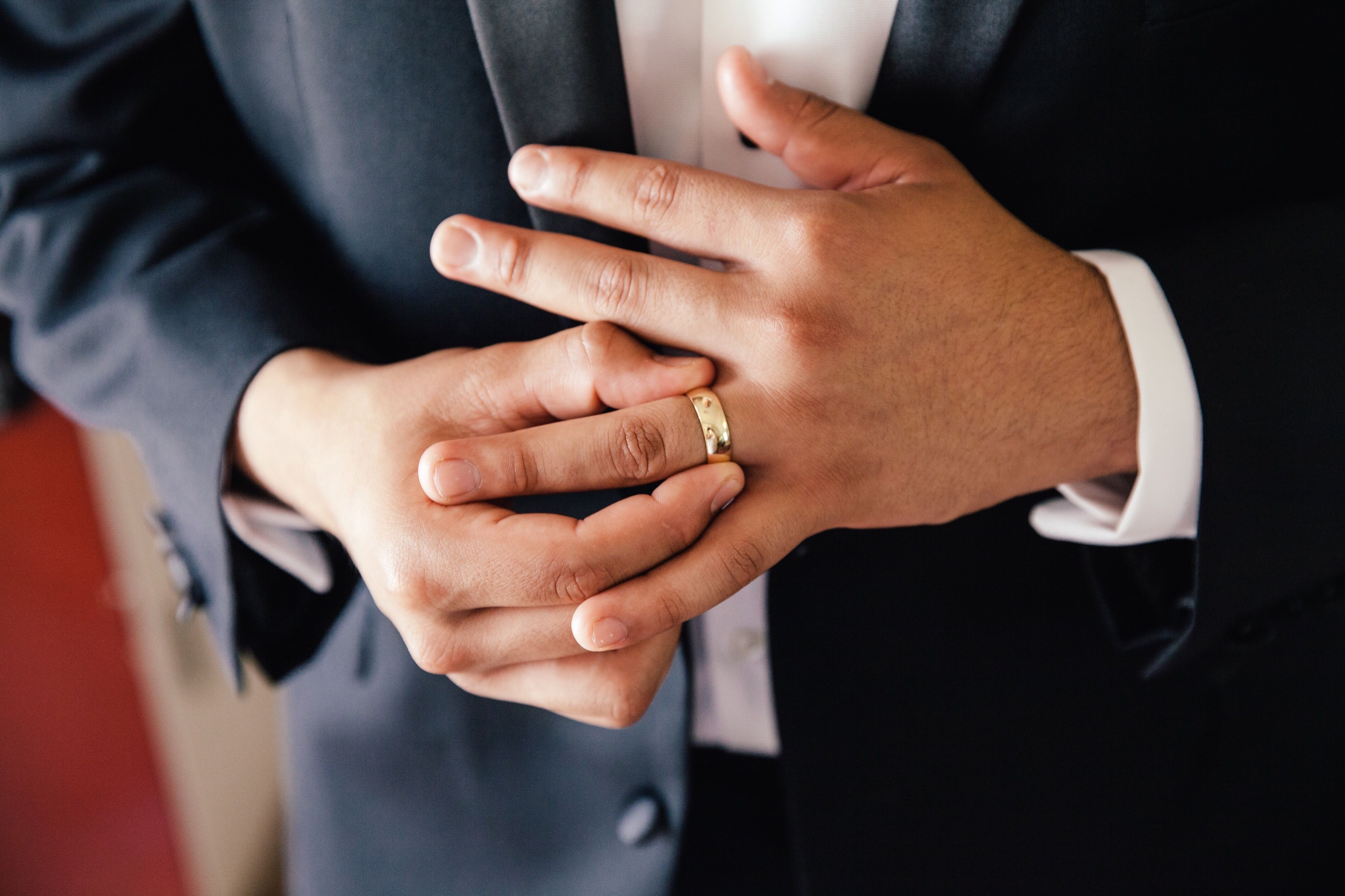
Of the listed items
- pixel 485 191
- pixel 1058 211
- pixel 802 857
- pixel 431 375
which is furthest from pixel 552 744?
pixel 1058 211

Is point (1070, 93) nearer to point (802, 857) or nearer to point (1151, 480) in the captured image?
point (1151, 480)

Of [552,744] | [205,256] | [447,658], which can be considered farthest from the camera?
[552,744]

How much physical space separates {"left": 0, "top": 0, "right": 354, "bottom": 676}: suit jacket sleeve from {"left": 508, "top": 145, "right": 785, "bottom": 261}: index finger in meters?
0.32

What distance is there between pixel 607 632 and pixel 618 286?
28 cm

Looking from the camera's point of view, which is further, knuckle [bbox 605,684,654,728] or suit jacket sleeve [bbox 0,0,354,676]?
suit jacket sleeve [bbox 0,0,354,676]

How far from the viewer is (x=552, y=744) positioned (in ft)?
3.09

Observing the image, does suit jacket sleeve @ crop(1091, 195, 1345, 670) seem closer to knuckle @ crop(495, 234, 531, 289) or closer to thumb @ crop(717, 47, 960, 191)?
thumb @ crop(717, 47, 960, 191)

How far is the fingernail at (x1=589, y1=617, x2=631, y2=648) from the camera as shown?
0.59m

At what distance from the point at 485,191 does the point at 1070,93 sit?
0.53 m

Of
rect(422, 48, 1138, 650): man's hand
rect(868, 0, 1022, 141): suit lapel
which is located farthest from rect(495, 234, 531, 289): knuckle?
rect(868, 0, 1022, 141): suit lapel

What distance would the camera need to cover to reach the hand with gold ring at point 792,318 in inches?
24.0

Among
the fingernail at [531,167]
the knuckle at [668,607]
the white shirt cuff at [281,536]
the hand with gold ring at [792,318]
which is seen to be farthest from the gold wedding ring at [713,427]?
the white shirt cuff at [281,536]

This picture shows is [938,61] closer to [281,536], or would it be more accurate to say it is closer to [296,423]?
[296,423]

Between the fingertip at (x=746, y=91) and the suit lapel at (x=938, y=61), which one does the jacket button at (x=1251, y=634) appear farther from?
the fingertip at (x=746, y=91)
